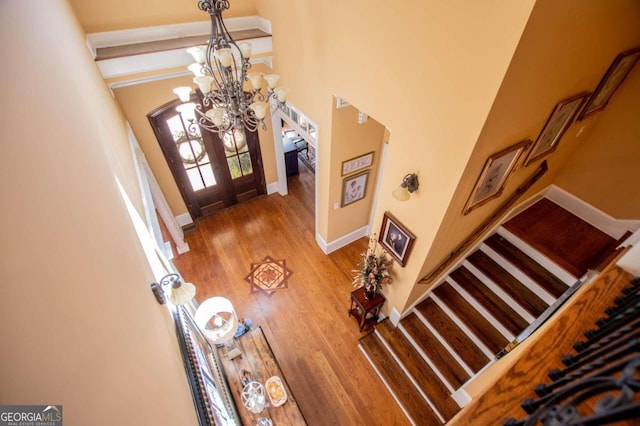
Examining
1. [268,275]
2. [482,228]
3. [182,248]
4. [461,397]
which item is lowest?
[461,397]

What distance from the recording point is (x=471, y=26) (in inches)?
71.7

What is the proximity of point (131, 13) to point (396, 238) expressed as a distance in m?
4.47

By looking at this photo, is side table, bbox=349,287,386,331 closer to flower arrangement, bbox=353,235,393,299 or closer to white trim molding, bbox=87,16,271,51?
flower arrangement, bbox=353,235,393,299

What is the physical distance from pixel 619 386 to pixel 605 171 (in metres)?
4.52

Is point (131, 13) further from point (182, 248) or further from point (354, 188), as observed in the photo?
point (354, 188)

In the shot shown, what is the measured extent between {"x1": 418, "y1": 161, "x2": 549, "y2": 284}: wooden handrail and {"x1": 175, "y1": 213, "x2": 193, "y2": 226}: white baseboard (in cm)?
473

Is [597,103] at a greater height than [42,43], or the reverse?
[42,43]

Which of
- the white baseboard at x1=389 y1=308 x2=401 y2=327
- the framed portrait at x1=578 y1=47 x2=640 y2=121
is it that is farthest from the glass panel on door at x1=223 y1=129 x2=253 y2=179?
the framed portrait at x1=578 y1=47 x2=640 y2=121

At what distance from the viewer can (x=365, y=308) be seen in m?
3.98

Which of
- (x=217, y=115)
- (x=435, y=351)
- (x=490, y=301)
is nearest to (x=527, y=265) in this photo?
(x=490, y=301)

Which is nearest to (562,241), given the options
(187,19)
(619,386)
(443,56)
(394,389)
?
(394,389)

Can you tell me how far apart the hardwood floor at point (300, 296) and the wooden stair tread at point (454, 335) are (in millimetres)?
1100

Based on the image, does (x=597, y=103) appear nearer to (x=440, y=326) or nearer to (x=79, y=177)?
(x=440, y=326)

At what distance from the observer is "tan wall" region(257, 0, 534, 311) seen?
6.02 ft
